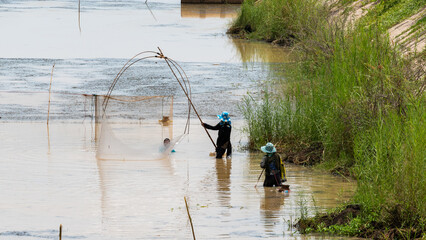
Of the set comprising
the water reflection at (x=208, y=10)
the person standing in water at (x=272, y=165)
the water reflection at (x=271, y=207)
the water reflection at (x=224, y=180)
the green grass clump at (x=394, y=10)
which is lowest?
the water reflection at (x=271, y=207)

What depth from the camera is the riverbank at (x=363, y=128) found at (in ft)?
28.7

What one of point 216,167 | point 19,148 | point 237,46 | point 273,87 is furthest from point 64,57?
point 216,167

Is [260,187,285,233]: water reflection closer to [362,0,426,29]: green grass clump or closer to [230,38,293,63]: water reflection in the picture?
[362,0,426,29]: green grass clump

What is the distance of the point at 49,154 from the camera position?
48.0 ft

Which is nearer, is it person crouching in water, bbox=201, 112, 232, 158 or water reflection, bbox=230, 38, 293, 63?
person crouching in water, bbox=201, 112, 232, 158

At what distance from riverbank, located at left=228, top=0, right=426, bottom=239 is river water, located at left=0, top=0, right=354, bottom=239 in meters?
0.53

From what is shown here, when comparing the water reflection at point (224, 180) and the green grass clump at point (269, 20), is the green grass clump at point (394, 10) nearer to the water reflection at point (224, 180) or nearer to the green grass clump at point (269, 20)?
the green grass clump at point (269, 20)

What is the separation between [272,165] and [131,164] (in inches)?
130

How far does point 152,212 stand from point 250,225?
1549 mm

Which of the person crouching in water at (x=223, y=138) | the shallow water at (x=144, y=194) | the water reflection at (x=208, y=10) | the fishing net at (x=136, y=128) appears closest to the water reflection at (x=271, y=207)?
the shallow water at (x=144, y=194)

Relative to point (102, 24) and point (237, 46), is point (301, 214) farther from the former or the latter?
point (102, 24)

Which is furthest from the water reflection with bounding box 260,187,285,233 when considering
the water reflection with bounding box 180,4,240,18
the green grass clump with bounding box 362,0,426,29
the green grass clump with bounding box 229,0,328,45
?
the water reflection with bounding box 180,4,240,18

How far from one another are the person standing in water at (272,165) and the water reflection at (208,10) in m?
34.9

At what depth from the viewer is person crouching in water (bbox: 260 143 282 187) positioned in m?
11.7
